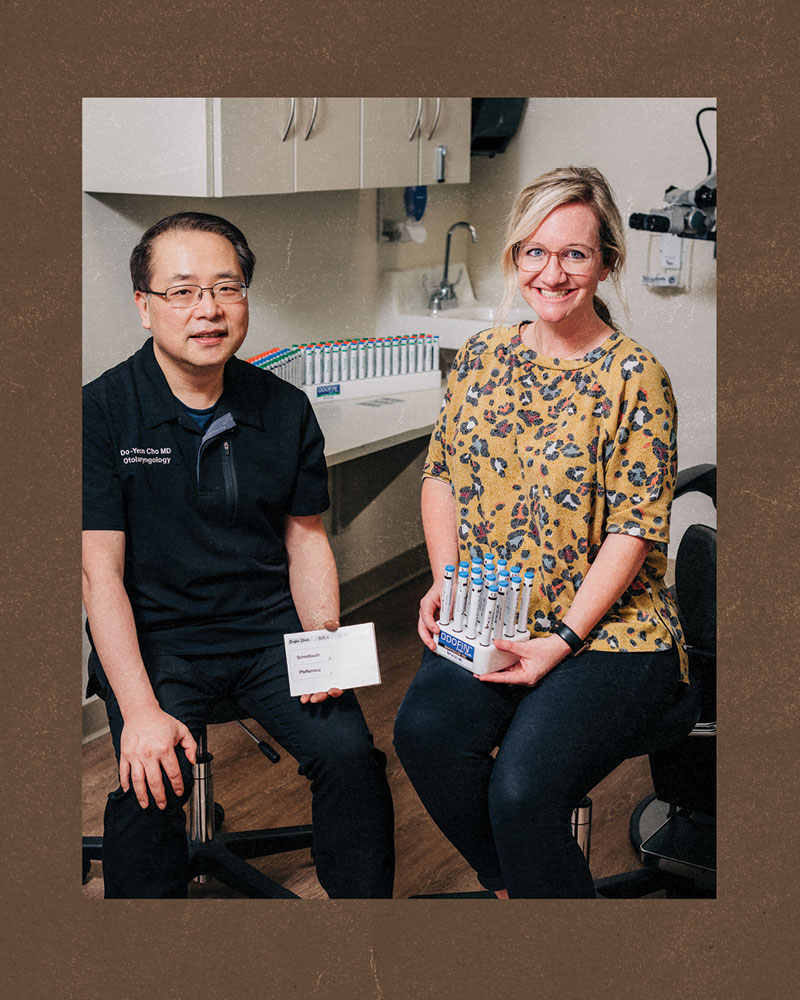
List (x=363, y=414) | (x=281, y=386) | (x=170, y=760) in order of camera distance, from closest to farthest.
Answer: (x=170, y=760) < (x=281, y=386) < (x=363, y=414)

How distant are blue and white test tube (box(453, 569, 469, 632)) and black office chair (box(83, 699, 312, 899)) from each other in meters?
0.49

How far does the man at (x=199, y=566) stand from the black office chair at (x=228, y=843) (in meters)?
0.25

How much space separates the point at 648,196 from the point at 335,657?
1515 mm

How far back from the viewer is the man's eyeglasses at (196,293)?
1.60 m

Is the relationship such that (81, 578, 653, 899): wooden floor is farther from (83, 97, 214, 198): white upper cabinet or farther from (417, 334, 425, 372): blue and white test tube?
(83, 97, 214, 198): white upper cabinet

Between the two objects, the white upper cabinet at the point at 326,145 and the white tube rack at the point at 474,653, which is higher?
the white upper cabinet at the point at 326,145

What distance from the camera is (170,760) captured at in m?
1.65

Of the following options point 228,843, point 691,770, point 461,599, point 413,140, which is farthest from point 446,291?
point 228,843

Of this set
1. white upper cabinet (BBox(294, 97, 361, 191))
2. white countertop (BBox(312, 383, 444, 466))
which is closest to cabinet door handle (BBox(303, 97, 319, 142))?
white upper cabinet (BBox(294, 97, 361, 191))

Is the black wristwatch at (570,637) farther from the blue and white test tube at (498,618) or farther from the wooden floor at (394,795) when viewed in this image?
the wooden floor at (394,795)

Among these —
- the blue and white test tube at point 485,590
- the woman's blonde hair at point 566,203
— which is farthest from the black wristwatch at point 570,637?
the woman's blonde hair at point 566,203
